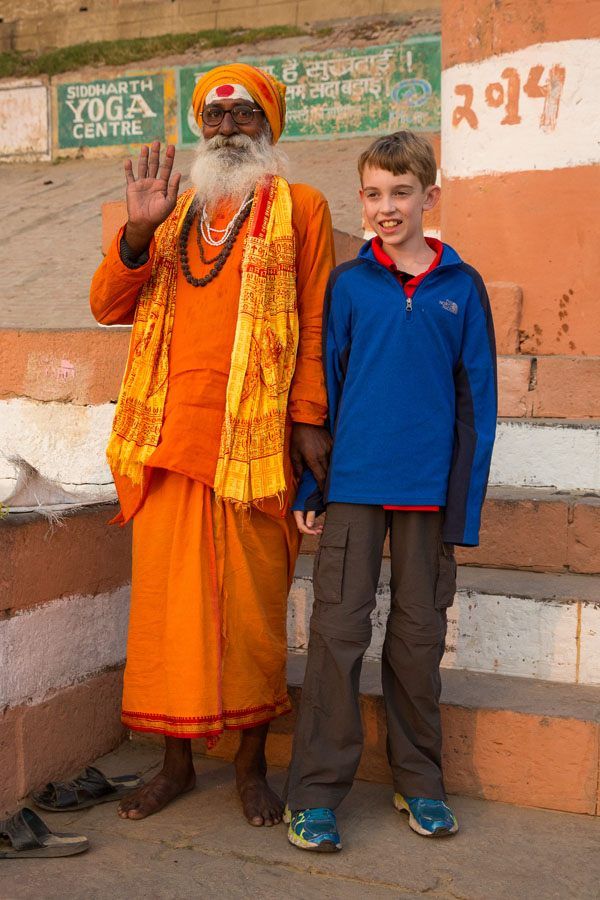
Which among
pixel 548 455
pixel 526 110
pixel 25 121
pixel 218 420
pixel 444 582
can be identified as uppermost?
pixel 25 121

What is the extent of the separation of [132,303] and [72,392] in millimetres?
1766

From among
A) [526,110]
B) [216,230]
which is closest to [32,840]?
[216,230]

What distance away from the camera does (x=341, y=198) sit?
8508 mm

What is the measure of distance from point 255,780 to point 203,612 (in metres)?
0.54

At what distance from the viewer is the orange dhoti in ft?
9.55

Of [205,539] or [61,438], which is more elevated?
[61,438]

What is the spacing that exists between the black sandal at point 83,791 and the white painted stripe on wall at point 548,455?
→ 1.81m

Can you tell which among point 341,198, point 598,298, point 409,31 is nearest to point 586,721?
point 598,298

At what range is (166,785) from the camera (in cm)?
307

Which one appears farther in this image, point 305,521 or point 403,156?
point 305,521

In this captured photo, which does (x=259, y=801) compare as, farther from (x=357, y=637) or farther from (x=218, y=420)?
(x=218, y=420)

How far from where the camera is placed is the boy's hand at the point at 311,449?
115 inches

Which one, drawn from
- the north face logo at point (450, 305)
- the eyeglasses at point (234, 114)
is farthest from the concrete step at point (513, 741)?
the eyeglasses at point (234, 114)

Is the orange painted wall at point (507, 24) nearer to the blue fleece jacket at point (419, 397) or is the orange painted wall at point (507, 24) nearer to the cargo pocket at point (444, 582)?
the blue fleece jacket at point (419, 397)
